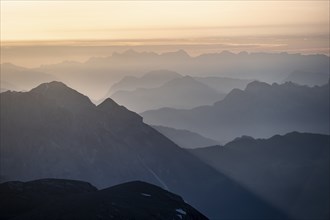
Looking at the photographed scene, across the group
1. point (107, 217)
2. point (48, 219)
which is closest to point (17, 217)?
point (48, 219)

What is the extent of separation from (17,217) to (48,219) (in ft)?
35.9

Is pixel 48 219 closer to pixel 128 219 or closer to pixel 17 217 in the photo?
pixel 17 217

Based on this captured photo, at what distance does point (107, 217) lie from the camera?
197875 mm

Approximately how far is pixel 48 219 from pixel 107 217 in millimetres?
18264

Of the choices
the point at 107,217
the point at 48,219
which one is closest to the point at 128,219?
the point at 107,217

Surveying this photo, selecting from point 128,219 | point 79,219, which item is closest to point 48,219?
point 79,219

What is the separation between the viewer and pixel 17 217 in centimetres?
19662

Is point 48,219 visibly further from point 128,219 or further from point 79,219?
point 128,219

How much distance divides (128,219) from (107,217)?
22.3 ft

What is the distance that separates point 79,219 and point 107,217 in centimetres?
958

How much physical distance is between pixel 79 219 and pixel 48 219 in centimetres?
952

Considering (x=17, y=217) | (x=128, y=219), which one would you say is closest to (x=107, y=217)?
(x=128, y=219)

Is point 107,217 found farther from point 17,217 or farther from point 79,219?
point 17,217

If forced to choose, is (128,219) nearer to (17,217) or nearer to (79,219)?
(79,219)
